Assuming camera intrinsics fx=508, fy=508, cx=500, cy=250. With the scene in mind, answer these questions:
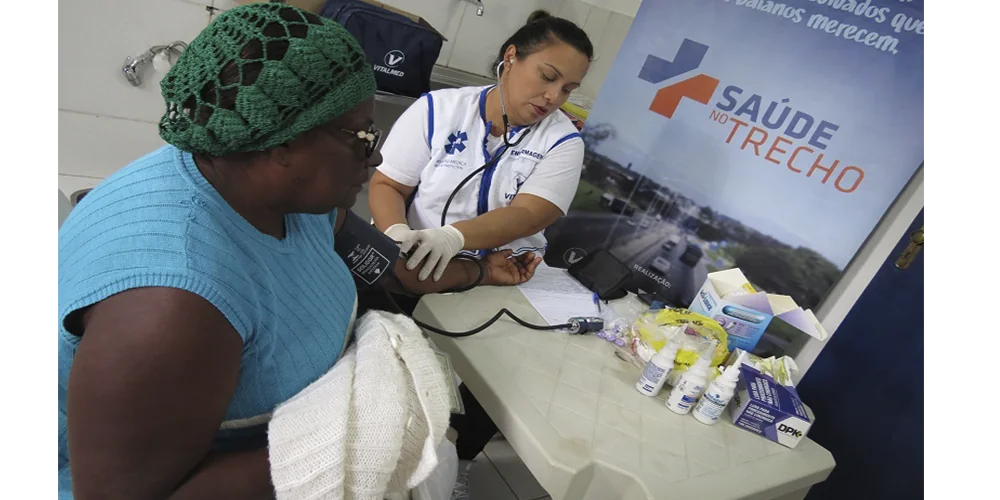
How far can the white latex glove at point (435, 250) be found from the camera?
1.23 metres

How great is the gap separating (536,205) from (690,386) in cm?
68

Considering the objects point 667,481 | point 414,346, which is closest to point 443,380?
point 414,346

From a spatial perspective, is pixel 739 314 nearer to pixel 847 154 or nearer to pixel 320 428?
pixel 847 154

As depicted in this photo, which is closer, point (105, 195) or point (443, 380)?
point (105, 195)

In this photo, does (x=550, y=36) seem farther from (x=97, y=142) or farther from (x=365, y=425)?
(x=97, y=142)

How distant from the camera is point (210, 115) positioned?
1.97 feet

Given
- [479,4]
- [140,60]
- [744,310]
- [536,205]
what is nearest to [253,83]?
[536,205]

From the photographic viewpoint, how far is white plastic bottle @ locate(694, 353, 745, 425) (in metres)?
1.02

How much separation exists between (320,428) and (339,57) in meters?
0.48

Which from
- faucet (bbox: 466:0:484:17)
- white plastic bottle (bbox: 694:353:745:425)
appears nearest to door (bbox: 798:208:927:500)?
white plastic bottle (bbox: 694:353:745:425)

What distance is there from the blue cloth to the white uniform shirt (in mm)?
723

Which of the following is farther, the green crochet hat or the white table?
the white table

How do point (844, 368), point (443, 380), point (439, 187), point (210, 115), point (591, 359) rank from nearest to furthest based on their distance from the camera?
point (210, 115), point (443, 380), point (591, 359), point (844, 368), point (439, 187)

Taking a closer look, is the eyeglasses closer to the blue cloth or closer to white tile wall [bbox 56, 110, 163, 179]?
the blue cloth
